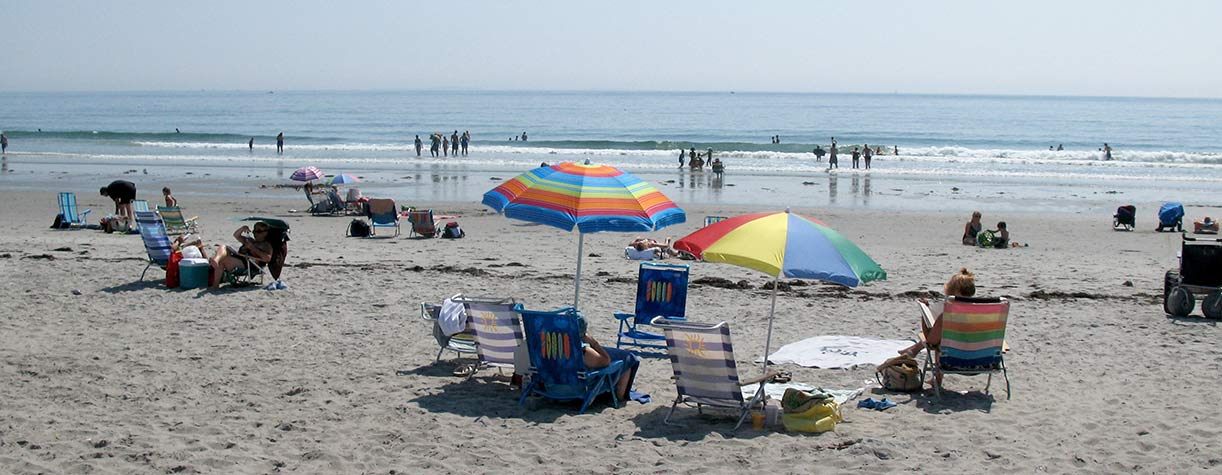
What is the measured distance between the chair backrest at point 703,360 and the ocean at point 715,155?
18.4 m

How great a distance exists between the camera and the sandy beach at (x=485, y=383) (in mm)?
5566

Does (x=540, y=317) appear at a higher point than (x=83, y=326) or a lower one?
higher

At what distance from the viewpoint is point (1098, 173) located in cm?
3688

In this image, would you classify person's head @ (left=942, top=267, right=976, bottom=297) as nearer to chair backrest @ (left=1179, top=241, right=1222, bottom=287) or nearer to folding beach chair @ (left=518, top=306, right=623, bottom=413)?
folding beach chair @ (left=518, top=306, right=623, bottom=413)

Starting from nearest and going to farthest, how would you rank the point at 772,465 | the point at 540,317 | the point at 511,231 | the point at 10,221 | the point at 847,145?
the point at 772,465 → the point at 540,317 → the point at 511,231 → the point at 10,221 → the point at 847,145

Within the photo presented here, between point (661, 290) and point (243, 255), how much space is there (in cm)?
436

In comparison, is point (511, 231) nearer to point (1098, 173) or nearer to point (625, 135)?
point (1098, 173)

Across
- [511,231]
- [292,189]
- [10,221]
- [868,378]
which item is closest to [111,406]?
[868,378]

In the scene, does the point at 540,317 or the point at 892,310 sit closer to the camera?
the point at 540,317

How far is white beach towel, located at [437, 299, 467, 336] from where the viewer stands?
7.48 m

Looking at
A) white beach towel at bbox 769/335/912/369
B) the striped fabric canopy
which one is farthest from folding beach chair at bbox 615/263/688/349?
the striped fabric canopy

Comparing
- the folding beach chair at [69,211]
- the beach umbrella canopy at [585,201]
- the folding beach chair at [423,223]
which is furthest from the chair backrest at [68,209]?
the beach umbrella canopy at [585,201]

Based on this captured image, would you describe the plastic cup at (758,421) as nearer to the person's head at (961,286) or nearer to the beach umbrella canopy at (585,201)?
the beach umbrella canopy at (585,201)

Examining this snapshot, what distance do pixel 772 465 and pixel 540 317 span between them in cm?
169
